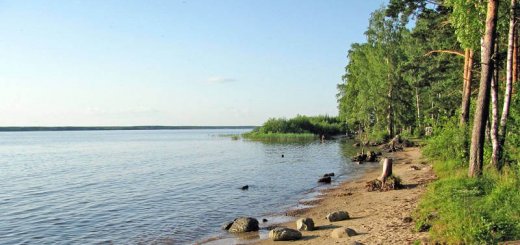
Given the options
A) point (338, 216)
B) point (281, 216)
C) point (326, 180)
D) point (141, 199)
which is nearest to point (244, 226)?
point (281, 216)

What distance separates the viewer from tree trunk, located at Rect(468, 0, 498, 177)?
15.9m

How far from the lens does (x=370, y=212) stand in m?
16.3

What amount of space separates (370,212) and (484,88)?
6077mm

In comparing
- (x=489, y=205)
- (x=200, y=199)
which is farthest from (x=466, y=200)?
(x=200, y=199)

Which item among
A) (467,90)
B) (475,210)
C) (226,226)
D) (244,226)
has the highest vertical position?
(467,90)

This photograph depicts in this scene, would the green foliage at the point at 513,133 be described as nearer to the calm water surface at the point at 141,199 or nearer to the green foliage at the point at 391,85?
the calm water surface at the point at 141,199

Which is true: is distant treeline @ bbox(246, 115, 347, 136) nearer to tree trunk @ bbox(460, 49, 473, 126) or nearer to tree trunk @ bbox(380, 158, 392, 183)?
tree trunk @ bbox(460, 49, 473, 126)

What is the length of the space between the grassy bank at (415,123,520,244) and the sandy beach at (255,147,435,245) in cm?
70

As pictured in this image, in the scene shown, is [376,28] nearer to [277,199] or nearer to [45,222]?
[277,199]

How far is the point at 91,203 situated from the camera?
23.2 metres

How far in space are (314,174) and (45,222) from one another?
1933cm

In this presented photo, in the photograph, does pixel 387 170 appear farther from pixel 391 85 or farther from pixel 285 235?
pixel 391 85

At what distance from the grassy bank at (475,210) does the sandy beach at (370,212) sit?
704 millimetres

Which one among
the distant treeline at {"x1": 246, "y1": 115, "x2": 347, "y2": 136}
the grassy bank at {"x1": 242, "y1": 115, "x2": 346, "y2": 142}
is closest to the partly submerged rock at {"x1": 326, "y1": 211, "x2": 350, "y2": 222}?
the grassy bank at {"x1": 242, "y1": 115, "x2": 346, "y2": 142}
